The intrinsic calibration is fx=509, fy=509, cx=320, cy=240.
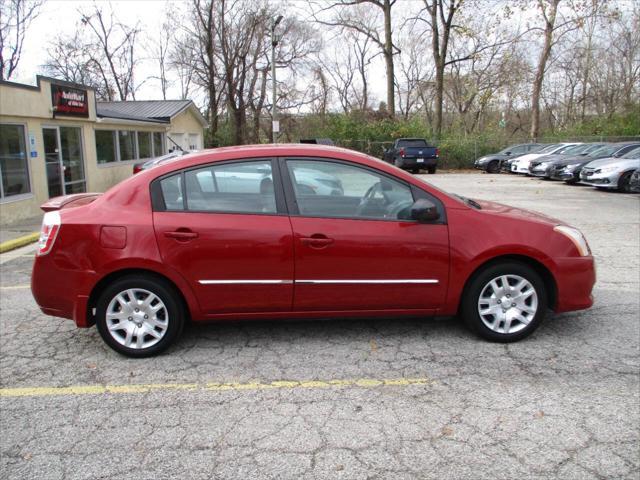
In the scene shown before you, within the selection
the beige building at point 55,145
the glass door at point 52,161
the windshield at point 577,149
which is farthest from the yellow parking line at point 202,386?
the windshield at point 577,149

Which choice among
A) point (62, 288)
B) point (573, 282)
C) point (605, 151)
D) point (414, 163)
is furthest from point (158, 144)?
point (573, 282)

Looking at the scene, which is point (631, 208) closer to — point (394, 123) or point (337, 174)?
point (337, 174)

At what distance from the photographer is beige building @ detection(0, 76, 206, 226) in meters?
11.4

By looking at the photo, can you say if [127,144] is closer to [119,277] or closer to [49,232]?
[49,232]

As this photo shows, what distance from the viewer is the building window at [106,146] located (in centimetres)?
1698

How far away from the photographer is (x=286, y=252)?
3.87 meters

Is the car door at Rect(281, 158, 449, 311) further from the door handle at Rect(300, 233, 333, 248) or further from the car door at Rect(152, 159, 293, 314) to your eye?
the car door at Rect(152, 159, 293, 314)

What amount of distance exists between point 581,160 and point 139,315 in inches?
776

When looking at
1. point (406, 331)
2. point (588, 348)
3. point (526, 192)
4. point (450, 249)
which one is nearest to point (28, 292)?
point (406, 331)

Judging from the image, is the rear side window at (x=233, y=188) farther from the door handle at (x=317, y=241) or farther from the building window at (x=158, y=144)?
the building window at (x=158, y=144)

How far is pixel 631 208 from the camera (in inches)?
498

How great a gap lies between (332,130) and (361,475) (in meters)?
31.6

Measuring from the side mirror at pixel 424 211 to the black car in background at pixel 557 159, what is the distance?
18.6 metres

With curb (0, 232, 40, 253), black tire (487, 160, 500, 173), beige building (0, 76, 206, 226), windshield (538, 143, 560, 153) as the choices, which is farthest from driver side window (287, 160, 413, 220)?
black tire (487, 160, 500, 173)
